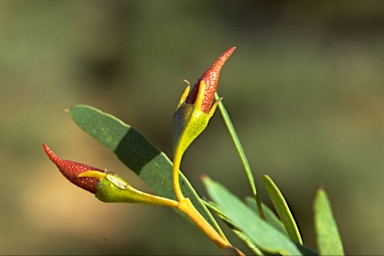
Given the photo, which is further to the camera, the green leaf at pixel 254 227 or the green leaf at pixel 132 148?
the green leaf at pixel 132 148

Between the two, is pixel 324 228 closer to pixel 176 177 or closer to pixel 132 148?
pixel 176 177

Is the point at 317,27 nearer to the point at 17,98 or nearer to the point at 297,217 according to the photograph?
the point at 297,217

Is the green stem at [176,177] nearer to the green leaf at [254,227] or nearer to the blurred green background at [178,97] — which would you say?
the green leaf at [254,227]

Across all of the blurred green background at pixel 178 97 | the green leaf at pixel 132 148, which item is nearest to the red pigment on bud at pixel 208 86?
the green leaf at pixel 132 148

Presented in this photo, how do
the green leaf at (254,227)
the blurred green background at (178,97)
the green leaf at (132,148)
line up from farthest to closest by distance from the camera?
the blurred green background at (178,97)
the green leaf at (132,148)
the green leaf at (254,227)

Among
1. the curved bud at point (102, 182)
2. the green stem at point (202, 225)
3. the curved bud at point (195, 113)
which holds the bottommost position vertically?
the green stem at point (202, 225)

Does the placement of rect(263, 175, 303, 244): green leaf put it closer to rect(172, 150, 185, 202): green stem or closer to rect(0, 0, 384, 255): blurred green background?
rect(172, 150, 185, 202): green stem
